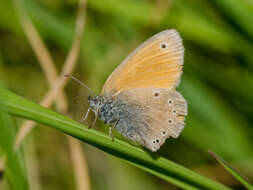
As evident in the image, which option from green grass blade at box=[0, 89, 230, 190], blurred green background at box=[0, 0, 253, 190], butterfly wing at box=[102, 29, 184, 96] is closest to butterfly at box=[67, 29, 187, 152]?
butterfly wing at box=[102, 29, 184, 96]

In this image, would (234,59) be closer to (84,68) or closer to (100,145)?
(84,68)

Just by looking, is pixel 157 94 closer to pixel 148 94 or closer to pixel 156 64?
pixel 148 94

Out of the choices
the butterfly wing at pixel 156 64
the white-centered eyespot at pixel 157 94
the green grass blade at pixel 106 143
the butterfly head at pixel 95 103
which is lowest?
the green grass blade at pixel 106 143

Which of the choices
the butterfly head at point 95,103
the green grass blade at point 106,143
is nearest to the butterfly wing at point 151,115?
the butterfly head at point 95,103

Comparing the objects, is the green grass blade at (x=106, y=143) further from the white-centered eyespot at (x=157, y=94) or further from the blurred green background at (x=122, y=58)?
the blurred green background at (x=122, y=58)

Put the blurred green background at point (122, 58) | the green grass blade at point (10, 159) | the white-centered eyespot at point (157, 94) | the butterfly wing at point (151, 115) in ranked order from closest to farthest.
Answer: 1. the green grass blade at point (10, 159)
2. the butterfly wing at point (151, 115)
3. the white-centered eyespot at point (157, 94)
4. the blurred green background at point (122, 58)

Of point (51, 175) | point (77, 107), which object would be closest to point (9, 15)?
point (77, 107)
